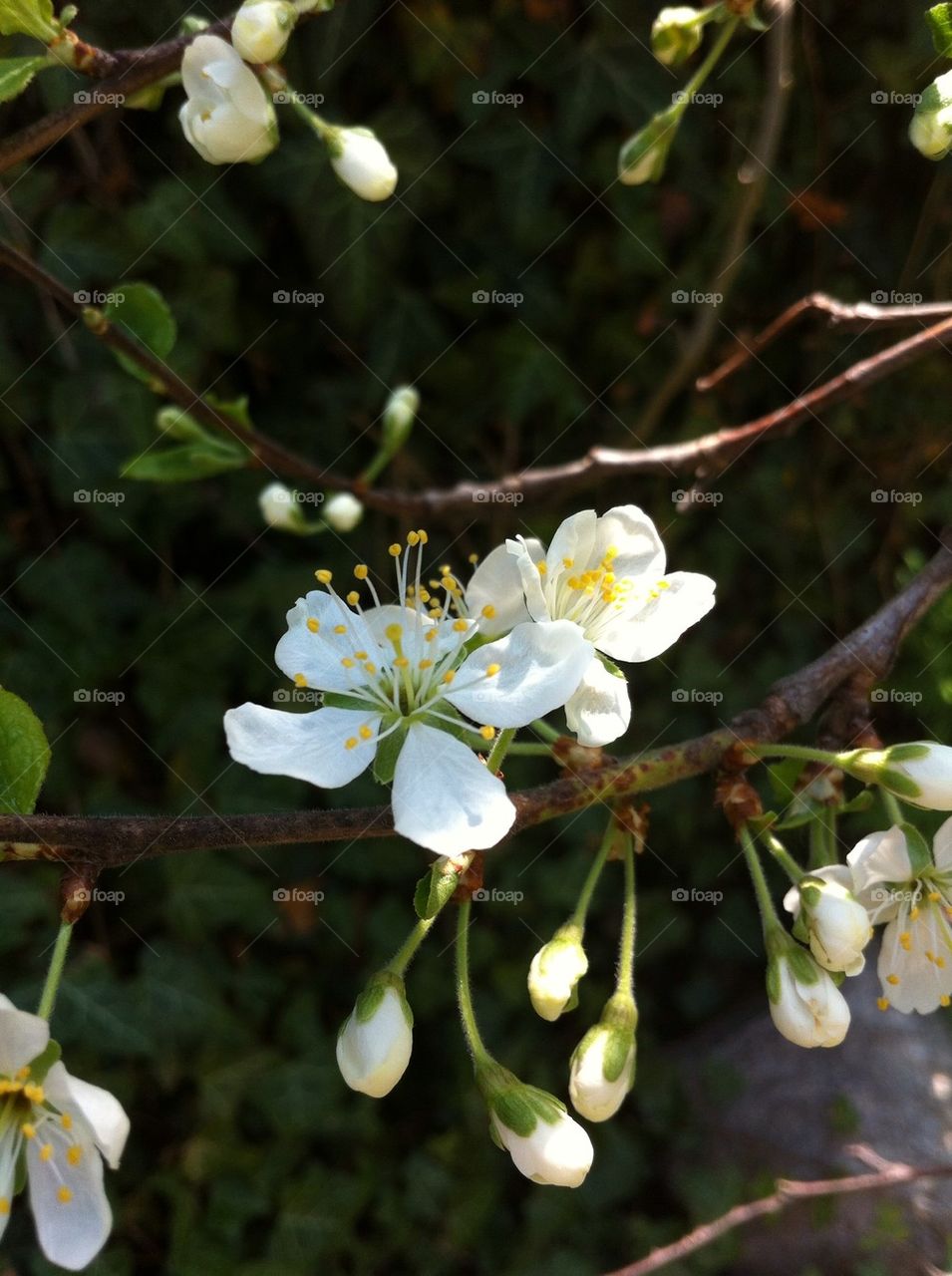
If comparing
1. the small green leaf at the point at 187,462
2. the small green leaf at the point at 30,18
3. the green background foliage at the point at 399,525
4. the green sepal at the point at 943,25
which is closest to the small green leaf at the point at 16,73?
the small green leaf at the point at 30,18

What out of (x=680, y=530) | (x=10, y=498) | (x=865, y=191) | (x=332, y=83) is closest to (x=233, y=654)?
(x=10, y=498)

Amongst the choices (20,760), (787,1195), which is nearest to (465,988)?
(20,760)

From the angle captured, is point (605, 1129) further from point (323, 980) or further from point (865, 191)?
point (865, 191)

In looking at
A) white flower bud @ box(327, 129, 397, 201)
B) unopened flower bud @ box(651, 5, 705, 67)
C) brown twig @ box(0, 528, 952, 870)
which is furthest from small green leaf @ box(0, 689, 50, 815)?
unopened flower bud @ box(651, 5, 705, 67)

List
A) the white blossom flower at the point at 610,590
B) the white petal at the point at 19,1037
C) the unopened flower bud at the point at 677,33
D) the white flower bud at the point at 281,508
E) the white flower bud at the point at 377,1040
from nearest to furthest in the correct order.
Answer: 1. the white petal at the point at 19,1037
2. the white flower bud at the point at 377,1040
3. the white blossom flower at the point at 610,590
4. the unopened flower bud at the point at 677,33
5. the white flower bud at the point at 281,508

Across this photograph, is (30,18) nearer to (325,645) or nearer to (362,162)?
(362,162)

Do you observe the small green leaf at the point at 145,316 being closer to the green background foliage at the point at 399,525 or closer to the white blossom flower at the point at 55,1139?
the green background foliage at the point at 399,525
